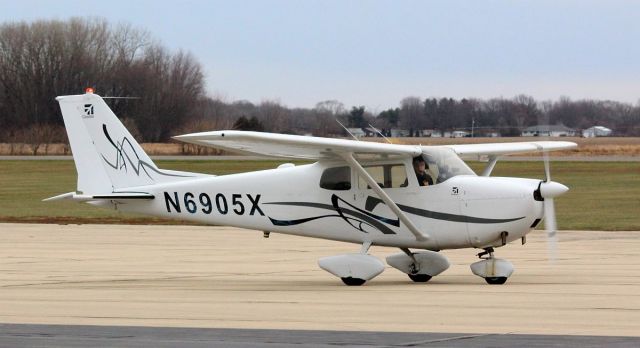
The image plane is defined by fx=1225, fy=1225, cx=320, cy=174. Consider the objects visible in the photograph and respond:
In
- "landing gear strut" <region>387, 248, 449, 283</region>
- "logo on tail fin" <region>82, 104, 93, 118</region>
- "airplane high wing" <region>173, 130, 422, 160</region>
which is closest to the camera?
"airplane high wing" <region>173, 130, 422, 160</region>

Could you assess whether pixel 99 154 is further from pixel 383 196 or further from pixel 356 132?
pixel 383 196

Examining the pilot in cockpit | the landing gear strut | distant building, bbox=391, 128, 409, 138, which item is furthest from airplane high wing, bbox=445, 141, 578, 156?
distant building, bbox=391, 128, 409, 138

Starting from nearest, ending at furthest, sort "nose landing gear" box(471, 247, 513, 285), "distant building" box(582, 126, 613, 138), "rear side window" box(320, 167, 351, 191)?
"nose landing gear" box(471, 247, 513, 285), "rear side window" box(320, 167, 351, 191), "distant building" box(582, 126, 613, 138)

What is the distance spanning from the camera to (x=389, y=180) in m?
17.6

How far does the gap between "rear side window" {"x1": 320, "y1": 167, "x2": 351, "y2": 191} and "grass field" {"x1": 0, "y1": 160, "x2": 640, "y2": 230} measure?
13.3 metres

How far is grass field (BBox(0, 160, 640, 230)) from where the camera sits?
33.8 m

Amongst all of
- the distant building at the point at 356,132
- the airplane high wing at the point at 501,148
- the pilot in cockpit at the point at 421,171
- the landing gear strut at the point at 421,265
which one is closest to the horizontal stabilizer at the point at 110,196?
the distant building at the point at 356,132

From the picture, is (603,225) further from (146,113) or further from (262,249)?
(146,113)

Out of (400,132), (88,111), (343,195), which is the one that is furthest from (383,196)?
(400,132)

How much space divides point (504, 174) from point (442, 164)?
43247 mm

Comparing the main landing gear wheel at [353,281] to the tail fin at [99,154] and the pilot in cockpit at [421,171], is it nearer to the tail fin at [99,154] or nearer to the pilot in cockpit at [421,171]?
the pilot in cockpit at [421,171]

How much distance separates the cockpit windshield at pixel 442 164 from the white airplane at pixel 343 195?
1 centimetres

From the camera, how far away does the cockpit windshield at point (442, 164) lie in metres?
17.4

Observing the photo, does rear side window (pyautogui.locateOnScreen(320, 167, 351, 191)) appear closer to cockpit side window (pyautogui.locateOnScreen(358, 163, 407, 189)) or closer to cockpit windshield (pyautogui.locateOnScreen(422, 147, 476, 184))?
cockpit side window (pyautogui.locateOnScreen(358, 163, 407, 189))
